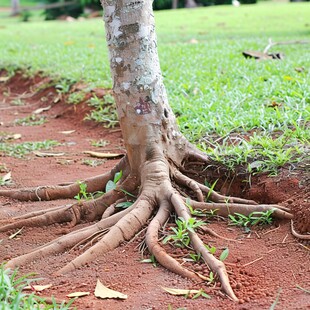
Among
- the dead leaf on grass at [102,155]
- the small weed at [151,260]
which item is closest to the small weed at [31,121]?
the dead leaf on grass at [102,155]

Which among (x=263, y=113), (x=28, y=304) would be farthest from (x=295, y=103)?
(x=28, y=304)

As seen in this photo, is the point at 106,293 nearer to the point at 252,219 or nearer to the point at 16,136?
the point at 252,219

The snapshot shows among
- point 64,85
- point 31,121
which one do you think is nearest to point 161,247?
point 31,121

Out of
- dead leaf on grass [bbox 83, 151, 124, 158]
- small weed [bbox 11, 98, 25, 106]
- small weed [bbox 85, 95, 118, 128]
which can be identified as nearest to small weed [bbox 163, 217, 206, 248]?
dead leaf on grass [bbox 83, 151, 124, 158]

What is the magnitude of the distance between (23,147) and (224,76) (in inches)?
97.6

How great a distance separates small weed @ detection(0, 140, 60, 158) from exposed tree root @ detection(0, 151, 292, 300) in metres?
1.59

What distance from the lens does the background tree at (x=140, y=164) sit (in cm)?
371

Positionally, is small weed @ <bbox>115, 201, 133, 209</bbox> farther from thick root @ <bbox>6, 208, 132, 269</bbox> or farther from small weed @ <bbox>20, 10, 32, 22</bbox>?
small weed @ <bbox>20, 10, 32, 22</bbox>

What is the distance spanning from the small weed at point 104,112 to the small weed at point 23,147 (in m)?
0.59

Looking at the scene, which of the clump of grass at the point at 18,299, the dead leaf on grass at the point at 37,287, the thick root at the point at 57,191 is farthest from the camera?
the thick root at the point at 57,191

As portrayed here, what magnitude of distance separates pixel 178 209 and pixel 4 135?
11.2ft

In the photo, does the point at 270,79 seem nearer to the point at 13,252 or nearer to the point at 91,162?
the point at 91,162

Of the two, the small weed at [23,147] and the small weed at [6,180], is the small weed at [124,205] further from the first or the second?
the small weed at [23,147]

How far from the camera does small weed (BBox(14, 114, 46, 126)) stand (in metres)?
7.27
